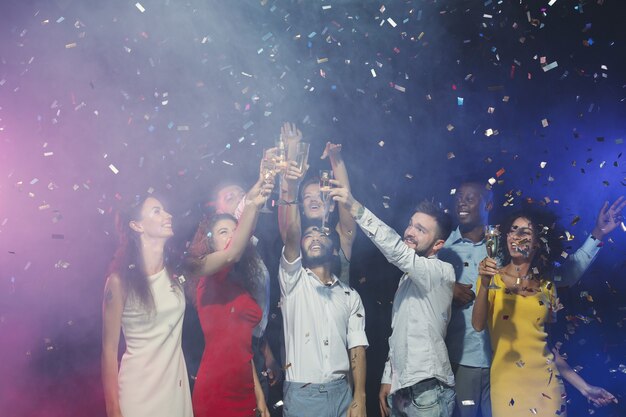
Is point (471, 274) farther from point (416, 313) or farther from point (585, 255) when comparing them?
point (585, 255)

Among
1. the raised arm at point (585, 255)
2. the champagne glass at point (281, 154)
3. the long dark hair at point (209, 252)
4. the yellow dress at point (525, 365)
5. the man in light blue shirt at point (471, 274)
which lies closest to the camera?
the champagne glass at point (281, 154)

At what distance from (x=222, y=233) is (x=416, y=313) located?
1.13 metres

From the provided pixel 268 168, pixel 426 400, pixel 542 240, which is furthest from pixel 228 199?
pixel 542 240

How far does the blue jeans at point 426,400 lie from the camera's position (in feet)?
11.5

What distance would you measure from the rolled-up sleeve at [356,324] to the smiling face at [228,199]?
82cm

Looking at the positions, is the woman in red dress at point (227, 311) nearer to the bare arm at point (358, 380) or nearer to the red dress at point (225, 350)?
the red dress at point (225, 350)

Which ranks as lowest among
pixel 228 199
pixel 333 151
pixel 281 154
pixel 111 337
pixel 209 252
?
pixel 111 337

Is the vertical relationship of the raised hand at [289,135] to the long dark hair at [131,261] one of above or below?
above

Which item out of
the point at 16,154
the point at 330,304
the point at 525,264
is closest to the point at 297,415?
the point at 330,304

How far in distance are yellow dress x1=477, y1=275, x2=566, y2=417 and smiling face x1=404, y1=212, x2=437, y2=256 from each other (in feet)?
1.74

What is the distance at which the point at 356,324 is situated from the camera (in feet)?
12.2

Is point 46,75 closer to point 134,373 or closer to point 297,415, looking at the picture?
point 134,373

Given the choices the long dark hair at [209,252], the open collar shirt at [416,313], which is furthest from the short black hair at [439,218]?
the long dark hair at [209,252]

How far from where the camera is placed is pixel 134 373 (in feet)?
11.2
